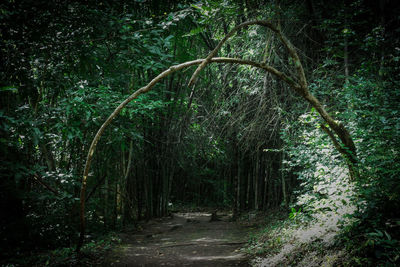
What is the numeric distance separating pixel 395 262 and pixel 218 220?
711 centimetres

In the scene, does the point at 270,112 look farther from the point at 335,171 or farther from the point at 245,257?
the point at 245,257

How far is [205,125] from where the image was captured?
7637mm

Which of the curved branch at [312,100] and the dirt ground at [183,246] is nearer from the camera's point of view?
the curved branch at [312,100]

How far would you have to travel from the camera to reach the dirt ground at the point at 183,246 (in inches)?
182

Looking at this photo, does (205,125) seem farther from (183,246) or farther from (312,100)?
(312,100)

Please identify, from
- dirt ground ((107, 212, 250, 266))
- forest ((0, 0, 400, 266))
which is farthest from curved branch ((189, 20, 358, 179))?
dirt ground ((107, 212, 250, 266))

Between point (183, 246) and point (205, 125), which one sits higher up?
point (205, 125)

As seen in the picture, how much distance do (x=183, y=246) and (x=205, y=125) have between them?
3.33 meters

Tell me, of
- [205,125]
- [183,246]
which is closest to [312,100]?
[183,246]

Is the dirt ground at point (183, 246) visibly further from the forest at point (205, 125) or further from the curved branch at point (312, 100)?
the curved branch at point (312, 100)

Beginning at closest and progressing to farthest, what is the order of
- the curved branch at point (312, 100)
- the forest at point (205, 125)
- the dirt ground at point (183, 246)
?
the curved branch at point (312, 100)
the forest at point (205, 125)
the dirt ground at point (183, 246)

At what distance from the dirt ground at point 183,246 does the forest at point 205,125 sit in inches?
2.1

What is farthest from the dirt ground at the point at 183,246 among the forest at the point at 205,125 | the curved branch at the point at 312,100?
the curved branch at the point at 312,100

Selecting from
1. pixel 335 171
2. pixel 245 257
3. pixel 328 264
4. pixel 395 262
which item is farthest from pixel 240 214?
pixel 395 262
